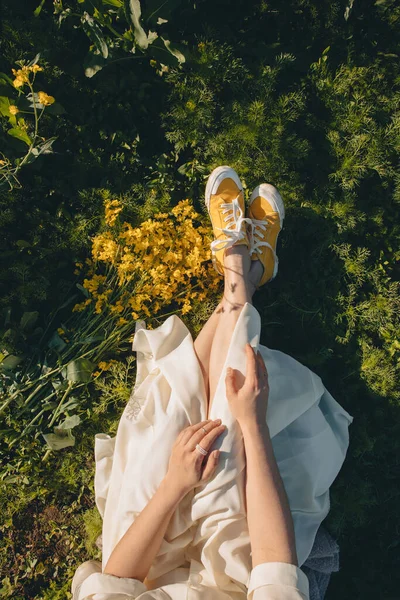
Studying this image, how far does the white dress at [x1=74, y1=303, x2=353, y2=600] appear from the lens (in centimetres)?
221

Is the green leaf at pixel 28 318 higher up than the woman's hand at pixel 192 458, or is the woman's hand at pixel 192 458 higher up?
the green leaf at pixel 28 318

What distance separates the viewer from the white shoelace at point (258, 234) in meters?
3.12

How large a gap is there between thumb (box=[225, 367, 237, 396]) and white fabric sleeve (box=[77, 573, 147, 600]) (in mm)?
1008

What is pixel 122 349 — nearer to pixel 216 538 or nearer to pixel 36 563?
pixel 216 538

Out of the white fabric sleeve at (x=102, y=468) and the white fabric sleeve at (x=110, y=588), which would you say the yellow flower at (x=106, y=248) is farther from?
the white fabric sleeve at (x=110, y=588)

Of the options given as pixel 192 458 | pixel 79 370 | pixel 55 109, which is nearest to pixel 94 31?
pixel 55 109

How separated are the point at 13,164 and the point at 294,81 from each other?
6.85ft

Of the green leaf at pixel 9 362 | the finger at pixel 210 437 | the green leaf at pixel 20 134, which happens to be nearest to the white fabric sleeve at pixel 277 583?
the finger at pixel 210 437

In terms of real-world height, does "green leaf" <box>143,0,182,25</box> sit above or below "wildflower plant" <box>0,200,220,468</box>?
above

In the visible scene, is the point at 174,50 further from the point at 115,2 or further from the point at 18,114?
the point at 18,114

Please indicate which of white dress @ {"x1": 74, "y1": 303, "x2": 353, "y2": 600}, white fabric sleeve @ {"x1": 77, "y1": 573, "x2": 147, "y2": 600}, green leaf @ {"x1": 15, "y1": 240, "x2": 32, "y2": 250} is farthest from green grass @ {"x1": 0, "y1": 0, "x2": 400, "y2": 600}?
white fabric sleeve @ {"x1": 77, "y1": 573, "x2": 147, "y2": 600}

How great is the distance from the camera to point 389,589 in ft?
10.6

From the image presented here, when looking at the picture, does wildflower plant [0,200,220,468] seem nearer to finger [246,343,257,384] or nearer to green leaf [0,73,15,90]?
finger [246,343,257,384]

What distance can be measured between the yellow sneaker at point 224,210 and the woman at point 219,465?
2cm
